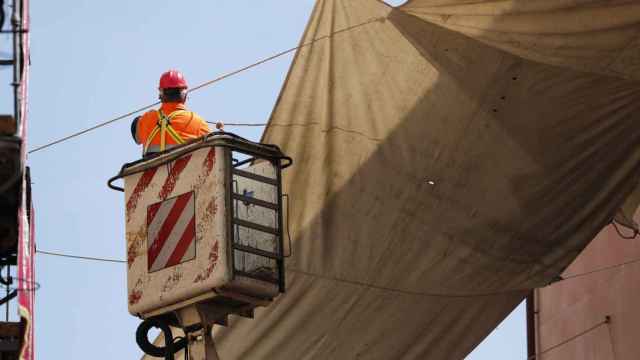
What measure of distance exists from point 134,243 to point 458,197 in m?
3.52

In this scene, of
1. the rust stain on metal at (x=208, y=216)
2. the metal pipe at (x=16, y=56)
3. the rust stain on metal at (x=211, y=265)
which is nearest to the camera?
the metal pipe at (x=16, y=56)

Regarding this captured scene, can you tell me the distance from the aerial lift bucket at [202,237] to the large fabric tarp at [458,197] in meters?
2.44

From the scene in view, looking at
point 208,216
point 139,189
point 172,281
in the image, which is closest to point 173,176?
point 139,189

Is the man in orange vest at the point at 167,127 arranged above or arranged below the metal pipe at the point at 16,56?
above

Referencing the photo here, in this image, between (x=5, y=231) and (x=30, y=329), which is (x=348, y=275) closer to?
(x=30, y=329)

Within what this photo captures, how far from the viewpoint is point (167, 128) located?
61.4 ft

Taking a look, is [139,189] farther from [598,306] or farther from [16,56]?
[598,306]

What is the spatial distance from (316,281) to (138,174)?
2.74 meters

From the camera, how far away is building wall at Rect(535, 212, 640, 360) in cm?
2173

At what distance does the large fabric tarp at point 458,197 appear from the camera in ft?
65.5

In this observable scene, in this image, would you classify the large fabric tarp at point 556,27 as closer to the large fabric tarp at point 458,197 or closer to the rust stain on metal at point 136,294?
the large fabric tarp at point 458,197

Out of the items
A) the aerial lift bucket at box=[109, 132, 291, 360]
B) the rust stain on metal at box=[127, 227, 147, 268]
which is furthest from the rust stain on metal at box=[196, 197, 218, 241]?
the rust stain on metal at box=[127, 227, 147, 268]

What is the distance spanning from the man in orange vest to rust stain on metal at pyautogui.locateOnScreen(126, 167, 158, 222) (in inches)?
18.0

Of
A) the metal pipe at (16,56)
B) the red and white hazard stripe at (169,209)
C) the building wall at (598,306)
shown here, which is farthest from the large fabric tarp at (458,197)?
the metal pipe at (16,56)
